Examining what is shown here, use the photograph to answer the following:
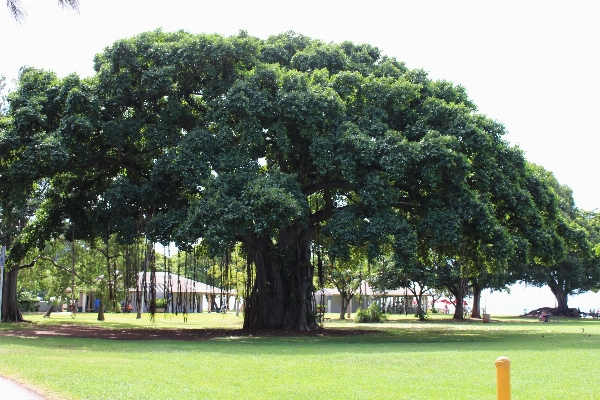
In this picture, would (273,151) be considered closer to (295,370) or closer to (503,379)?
(295,370)

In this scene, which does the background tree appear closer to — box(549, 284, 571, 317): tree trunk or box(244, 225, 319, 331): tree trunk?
box(549, 284, 571, 317): tree trunk

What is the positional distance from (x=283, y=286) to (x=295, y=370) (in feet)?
49.3

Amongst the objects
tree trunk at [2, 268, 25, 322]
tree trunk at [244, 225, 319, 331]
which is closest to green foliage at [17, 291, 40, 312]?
tree trunk at [2, 268, 25, 322]

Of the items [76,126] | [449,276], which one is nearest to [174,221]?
[76,126]

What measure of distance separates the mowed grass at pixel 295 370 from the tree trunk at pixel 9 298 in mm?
18454

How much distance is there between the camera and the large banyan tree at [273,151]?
865 inches

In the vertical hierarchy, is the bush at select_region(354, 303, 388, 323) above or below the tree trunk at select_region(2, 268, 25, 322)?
below

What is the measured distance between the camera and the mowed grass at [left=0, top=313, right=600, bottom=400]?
9.92m

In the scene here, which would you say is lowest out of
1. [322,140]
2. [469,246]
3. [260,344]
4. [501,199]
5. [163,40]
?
[260,344]

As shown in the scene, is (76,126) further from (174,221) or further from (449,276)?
(449,276)

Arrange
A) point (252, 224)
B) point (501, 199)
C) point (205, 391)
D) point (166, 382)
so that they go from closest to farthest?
point (205, 391)
point (166, 382)
point (252, 224)
point (501, 199)

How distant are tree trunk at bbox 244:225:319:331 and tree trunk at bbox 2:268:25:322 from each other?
52.5 feet

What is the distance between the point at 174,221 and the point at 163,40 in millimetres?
7680

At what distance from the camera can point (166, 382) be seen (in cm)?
1077
